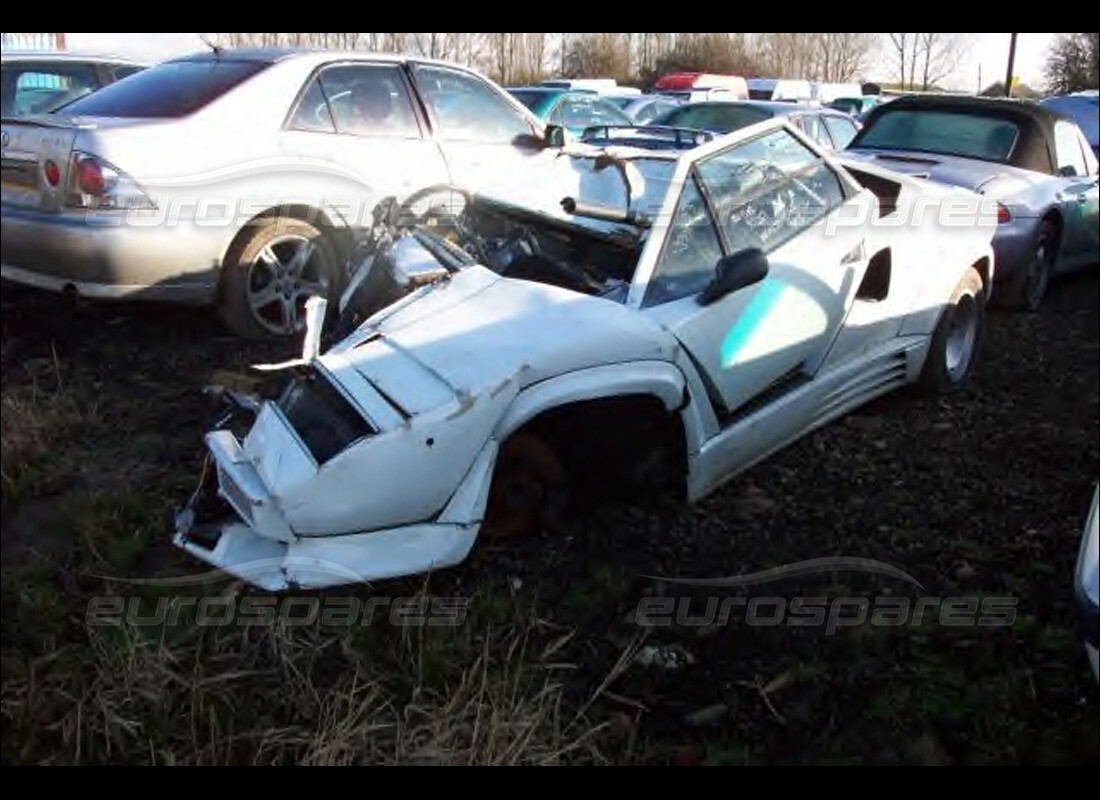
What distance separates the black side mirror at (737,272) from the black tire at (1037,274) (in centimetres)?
390

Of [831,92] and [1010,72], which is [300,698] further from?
[831,92]

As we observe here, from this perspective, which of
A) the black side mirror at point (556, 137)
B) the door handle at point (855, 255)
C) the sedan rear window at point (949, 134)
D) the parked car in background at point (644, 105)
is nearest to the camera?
the door handle at point (855, 255)

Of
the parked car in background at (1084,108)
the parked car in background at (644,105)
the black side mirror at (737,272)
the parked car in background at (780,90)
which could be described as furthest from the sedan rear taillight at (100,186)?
the parked car in background at (780,90)

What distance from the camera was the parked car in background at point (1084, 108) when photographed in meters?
10.1

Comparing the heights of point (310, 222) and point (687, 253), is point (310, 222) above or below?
below

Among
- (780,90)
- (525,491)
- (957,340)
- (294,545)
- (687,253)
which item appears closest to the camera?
(294,545)

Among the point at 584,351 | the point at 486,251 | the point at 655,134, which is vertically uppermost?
the point at 655,134

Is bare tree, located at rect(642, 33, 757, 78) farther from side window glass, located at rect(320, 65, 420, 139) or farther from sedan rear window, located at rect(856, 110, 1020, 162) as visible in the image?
side window glass, located at rect(320, 65, 420, 139)

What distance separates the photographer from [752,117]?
9.41 metres

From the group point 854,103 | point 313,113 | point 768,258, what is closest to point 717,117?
point 313,113

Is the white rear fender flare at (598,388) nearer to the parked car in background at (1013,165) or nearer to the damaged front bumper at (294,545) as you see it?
the damaged front bumper at (294,545)

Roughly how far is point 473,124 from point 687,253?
2.95m

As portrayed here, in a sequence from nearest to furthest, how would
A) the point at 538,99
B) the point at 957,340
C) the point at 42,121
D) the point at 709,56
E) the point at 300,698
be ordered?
the point at 300,698 → the point at 957,340 → the point at 42,121 → the point at 538,99 → the point at 709,56

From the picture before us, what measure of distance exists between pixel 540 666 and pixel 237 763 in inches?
32.5
